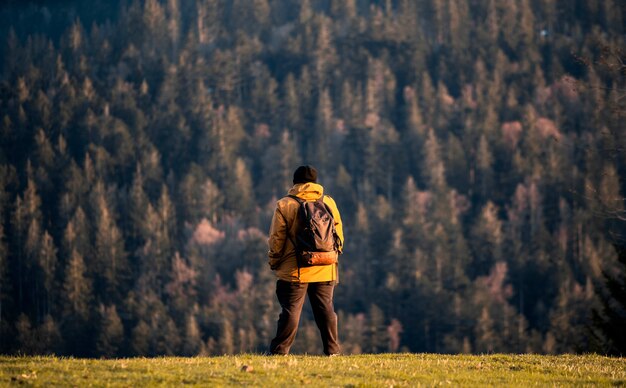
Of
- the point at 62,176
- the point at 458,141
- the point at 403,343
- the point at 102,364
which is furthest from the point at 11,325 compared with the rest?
the point at 102,364

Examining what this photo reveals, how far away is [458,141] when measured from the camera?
181375 millimetres

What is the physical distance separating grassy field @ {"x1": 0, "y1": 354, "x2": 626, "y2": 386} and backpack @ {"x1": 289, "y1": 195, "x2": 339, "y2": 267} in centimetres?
140

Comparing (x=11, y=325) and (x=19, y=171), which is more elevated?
(x=19, y=171)

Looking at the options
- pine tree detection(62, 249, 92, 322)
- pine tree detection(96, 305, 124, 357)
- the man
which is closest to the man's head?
the man

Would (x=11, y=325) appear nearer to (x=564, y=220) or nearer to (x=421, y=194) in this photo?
(x=421, y=194)

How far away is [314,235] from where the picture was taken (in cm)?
1196

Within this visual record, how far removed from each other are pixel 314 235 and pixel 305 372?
1.97 metres

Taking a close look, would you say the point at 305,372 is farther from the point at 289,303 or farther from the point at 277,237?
the point at 277,237

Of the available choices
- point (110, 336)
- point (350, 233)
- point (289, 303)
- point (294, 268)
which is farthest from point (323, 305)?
point (350, 233)

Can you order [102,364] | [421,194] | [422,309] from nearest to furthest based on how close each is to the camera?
[102,364], [422,309], [421,194]

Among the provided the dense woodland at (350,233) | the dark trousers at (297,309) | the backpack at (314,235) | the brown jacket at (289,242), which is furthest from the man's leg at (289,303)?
the dense woodland at (350,233)

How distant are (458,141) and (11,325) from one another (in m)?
93.2

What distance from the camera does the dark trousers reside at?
1215 cm

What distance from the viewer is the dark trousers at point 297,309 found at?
1215 centimetres
